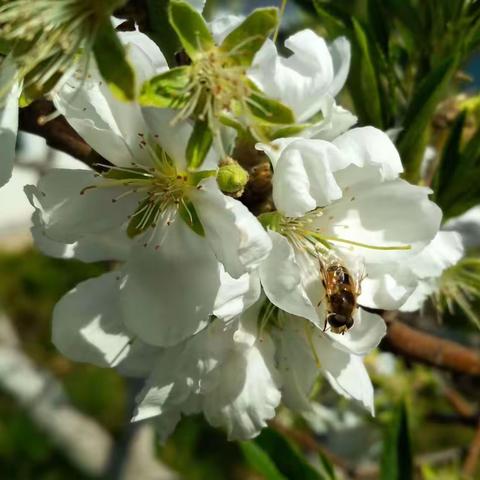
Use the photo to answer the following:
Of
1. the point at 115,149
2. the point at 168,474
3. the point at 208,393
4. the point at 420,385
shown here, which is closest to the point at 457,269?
the point at 208,393

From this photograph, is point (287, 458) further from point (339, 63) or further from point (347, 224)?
point (339, 63)

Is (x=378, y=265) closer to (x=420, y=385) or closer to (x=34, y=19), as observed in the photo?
(x=34, y=19)

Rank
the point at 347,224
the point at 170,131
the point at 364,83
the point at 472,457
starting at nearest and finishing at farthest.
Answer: the point at 170,131 < the point at 347,224 < the point at 364,83 < the point at 472,457

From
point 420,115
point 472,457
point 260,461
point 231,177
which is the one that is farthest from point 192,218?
point 472,457

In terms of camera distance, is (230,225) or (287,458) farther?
(287,458)

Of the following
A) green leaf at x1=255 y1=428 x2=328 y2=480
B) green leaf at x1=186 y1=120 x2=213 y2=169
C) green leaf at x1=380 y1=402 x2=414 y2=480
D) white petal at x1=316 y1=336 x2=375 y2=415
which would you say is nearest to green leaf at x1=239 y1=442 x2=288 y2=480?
green leaf at x1=255 y1=428 x2=328 y2=480

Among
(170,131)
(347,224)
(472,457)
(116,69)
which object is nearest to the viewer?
(116,69)

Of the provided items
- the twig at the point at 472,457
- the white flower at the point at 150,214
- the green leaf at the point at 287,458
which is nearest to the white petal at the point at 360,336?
the white flower at the point at 150,214
